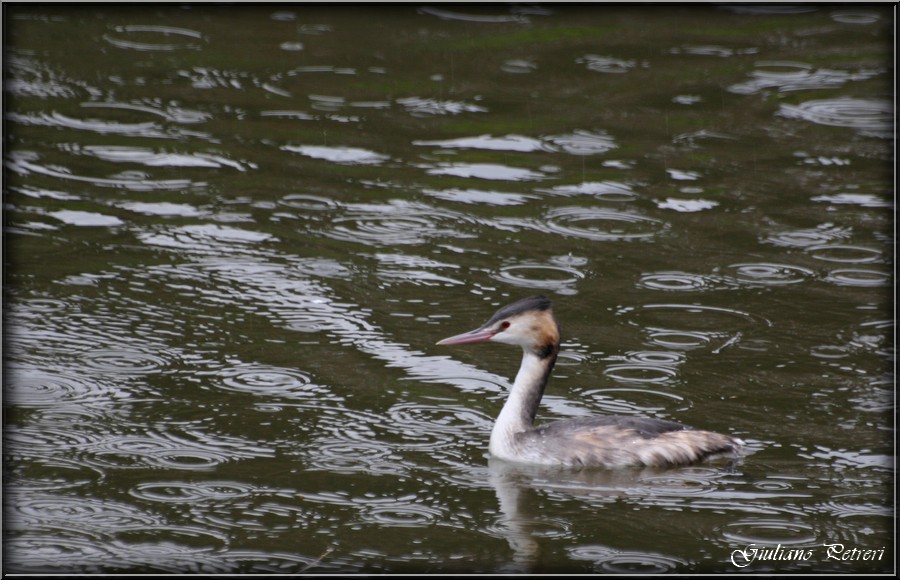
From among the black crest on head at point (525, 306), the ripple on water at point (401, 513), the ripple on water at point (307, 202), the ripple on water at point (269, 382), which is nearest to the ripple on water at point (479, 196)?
the ripple on water at point (307, 202)

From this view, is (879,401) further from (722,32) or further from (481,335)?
(722,32)

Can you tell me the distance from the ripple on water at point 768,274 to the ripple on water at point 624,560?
424 cm

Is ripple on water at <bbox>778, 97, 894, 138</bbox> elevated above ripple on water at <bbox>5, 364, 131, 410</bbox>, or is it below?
above

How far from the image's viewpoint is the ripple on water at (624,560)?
6.93 m

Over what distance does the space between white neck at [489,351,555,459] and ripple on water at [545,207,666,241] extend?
3.62 meters

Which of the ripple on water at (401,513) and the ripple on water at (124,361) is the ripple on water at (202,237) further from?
the ripple on water at (401,513)

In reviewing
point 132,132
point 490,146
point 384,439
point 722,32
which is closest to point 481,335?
point 384,439

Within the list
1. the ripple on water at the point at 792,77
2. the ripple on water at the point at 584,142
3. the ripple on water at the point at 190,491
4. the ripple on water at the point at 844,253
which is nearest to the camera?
the ripple on water at the point at 190,491

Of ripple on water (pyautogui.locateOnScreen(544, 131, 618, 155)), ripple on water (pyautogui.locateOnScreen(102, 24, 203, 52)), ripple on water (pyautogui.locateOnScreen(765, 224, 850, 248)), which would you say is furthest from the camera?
ripple on water (pyautogui.locateOnScreen(102, 24, 203, 52))

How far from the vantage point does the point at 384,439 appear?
828 centimetres

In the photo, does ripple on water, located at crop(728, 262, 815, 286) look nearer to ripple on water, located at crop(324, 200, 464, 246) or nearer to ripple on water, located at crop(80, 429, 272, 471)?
ripple on water, located at crop(324, 200, 464, 246)

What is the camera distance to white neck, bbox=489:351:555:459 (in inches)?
320

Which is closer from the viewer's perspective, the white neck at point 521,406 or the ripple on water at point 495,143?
the white neck at point 521,406

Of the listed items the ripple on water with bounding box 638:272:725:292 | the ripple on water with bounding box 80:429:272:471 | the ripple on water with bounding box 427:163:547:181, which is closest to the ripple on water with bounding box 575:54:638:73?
the ripple on water with bounding box 427:163:547:181
